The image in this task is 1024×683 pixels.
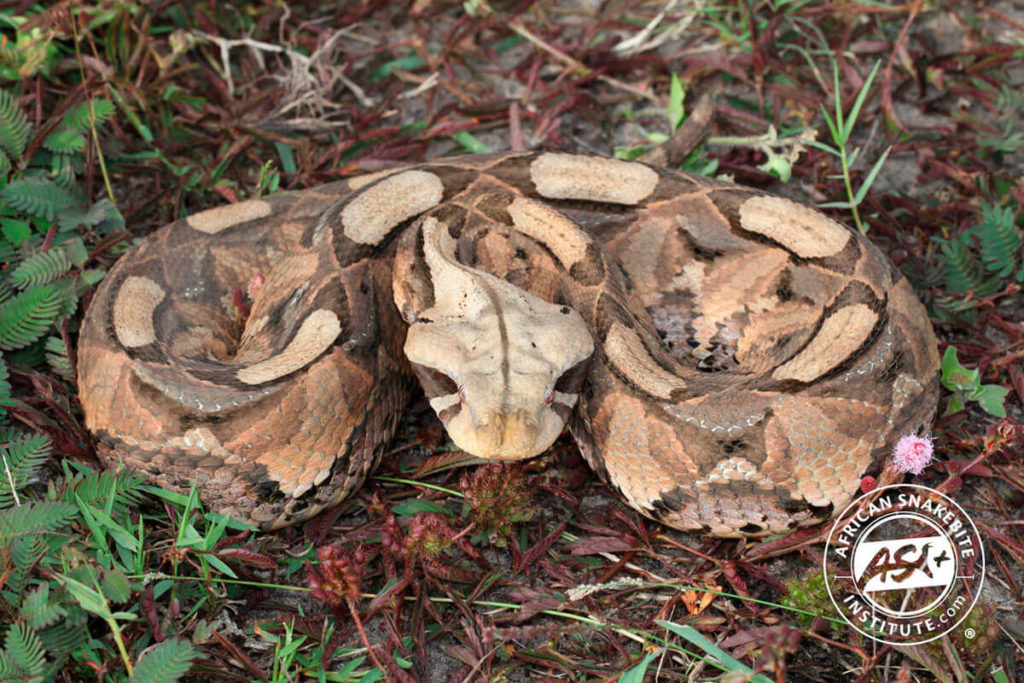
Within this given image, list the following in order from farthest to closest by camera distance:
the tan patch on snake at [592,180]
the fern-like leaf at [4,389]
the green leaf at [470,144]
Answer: the green leaf at [470,144] < the tan patch on snake at [592,180] < the fern-like leaf at [4,389]

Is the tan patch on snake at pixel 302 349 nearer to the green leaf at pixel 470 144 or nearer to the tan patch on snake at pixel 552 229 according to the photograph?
the tan patch on snake at pixel 552 229

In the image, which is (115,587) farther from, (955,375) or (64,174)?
(955,375)

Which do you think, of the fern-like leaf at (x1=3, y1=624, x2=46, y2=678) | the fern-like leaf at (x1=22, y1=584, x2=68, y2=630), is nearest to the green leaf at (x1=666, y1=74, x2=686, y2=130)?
the fern-like leaf at (x1=22, y1=584, x2=68, y2=630)

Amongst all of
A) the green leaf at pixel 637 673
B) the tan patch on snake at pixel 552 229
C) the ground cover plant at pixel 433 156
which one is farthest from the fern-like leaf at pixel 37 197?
the green leaf at pixel 637 673

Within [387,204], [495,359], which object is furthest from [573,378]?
[387,204]

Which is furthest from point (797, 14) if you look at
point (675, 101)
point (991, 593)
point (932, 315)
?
point (991, 593)

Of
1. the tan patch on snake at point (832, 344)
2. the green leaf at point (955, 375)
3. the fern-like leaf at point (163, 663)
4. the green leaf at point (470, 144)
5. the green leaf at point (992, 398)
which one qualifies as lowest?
the green leaf at point (992, 398)

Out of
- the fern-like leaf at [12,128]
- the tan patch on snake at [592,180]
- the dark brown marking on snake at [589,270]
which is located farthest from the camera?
the fern-like leaf at [12,128]

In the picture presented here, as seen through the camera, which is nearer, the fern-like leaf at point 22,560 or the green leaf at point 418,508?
the fern-like leaf at point 22,560
